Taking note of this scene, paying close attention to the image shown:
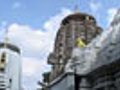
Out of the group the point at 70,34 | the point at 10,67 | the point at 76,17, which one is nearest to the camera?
the point at 70,34

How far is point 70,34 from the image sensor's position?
159 feet

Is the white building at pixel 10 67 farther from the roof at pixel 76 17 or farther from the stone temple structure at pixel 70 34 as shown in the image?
the roof at pixel 76 17

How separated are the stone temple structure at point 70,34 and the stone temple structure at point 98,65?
21900 mm

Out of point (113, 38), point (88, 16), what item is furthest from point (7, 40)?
point (113, 38)

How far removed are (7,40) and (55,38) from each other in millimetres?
12215

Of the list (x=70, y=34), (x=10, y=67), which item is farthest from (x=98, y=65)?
(x=10, y=67)

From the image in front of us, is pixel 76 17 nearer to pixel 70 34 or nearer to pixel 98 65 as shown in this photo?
pixel 70 34

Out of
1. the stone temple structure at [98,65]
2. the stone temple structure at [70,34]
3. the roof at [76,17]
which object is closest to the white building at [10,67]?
the stone temple structure at [70,34]

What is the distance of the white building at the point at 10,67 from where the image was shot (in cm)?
4981

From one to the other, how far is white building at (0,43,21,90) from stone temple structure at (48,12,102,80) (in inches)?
344

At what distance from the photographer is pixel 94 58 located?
23906 millimetres

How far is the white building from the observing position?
4981 centimetres

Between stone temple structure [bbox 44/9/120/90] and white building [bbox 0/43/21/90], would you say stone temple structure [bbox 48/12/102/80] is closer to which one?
white building [bbox 0/43/21/90]

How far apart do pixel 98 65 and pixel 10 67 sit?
33663mm
